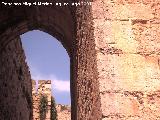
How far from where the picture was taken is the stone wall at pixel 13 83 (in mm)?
7684

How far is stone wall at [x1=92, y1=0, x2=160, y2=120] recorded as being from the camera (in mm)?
2357

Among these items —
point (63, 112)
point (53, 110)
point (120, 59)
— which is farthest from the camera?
point (63, 112)

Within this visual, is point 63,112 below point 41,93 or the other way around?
below

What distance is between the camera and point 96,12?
2.79 meters

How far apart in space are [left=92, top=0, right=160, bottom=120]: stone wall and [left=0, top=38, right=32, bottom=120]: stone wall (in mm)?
5060

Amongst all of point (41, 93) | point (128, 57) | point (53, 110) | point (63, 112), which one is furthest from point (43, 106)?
point (128, 57)

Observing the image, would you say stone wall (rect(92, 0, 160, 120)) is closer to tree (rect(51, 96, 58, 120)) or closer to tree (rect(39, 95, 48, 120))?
tree (rect(39, 95, 48, 120))

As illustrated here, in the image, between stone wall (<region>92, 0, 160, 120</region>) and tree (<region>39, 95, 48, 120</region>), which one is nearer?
stone wall (<region>92, 0, 160, 120</region>)

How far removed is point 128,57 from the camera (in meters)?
2.59

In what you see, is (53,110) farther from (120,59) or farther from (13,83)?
(120,59)

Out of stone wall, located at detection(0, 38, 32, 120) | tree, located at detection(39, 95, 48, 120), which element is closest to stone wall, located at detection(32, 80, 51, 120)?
tree, located at detection(39, 95, 48, 120)

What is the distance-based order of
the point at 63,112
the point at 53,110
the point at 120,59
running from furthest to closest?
1. the point at 63,112
2. the point at 53,110
3. the point at 120,59

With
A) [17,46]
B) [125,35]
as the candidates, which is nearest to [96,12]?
[125,35]

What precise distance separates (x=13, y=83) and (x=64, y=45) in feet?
10.0
